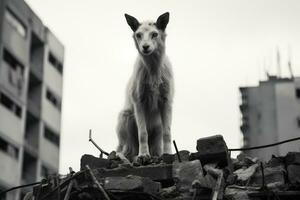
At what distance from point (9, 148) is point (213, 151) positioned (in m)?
42.8

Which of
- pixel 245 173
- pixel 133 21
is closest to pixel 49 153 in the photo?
pixel 133 21

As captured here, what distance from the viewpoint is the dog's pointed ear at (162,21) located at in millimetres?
11250

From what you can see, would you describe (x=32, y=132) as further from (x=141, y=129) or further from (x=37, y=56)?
(x=141, y=129)

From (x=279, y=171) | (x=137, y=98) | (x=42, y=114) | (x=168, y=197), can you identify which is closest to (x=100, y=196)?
(x=168, y=197)

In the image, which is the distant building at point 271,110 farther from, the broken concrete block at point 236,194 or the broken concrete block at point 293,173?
the broken concrete block at point 236,194

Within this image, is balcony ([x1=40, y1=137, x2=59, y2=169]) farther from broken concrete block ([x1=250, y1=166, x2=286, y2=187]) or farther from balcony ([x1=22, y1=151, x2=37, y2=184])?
broken concrete block ([x1=250, y1=166, x2=286, y2=187])

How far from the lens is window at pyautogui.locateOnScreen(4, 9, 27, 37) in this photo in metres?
50.0

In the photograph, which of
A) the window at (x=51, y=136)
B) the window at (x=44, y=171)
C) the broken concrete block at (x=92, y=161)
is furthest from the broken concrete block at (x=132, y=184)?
the window at (x=51, y=136)

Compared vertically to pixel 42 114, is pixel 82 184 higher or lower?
lower

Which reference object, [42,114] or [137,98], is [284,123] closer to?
[42,114]

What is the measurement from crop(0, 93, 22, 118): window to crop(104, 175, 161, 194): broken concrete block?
4220 centimetres

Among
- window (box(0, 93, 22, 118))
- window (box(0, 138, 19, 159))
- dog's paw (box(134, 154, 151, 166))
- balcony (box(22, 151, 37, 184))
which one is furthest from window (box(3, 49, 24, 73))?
dog's paw (box(134, 154, 151, 166))

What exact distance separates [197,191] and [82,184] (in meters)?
1.61

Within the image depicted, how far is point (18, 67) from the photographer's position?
5294 centimetres
